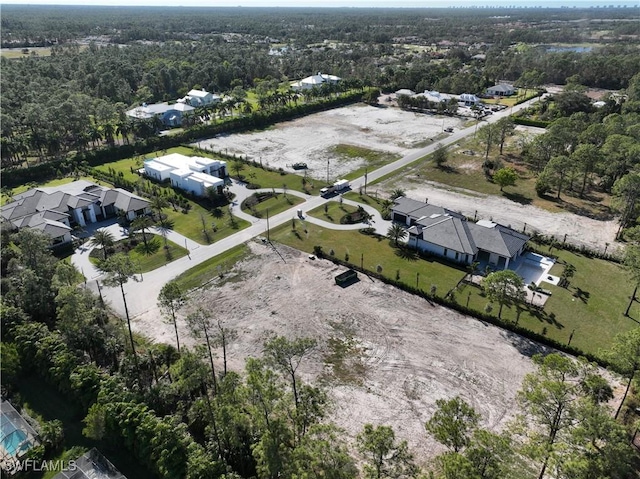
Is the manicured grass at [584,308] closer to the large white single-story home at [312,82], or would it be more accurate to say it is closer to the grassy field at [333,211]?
the grassy field at [333,211]

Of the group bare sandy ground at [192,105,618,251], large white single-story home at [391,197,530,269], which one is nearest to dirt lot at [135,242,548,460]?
large white single-story home at [391,197,530,269]

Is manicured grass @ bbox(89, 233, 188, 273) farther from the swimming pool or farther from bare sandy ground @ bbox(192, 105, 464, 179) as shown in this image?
bare sandy ground @ bbox(192, 105, 464, 179)

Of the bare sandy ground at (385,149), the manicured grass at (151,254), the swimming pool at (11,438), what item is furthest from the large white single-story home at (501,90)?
the swimming pool at (11,438)

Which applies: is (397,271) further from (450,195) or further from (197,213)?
(197,213)

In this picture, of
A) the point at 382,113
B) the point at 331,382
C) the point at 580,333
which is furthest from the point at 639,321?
the point at 382,113

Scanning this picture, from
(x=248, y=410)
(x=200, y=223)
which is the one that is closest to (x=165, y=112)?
(x=200, y=223)

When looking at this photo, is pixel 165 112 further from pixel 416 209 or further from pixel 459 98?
pixel 459 98
